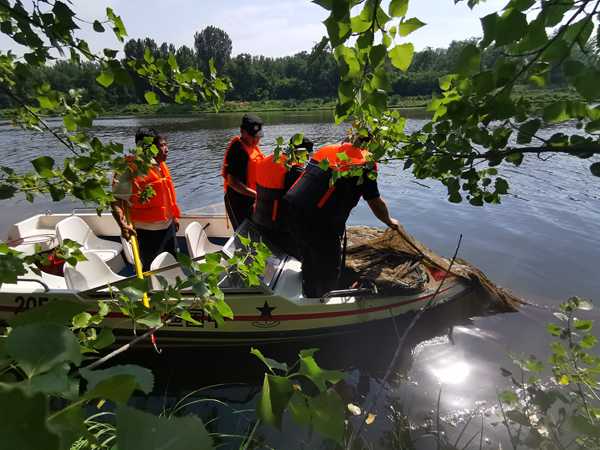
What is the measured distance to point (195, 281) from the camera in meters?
1.70

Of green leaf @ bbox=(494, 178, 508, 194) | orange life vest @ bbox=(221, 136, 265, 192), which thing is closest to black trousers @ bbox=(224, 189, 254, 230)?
orange life vest @ bbox=(221, 136, 265, 192)

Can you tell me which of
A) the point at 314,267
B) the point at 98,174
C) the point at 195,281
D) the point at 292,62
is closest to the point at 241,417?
the point at 314,267

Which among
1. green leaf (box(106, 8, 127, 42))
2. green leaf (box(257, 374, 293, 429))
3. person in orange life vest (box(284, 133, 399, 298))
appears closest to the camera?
green leaf (box(257, 374, 293, 429))

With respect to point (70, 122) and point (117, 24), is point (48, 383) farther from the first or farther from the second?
point (117, 24)

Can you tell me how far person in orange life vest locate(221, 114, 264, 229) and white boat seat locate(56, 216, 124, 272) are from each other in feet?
6.80

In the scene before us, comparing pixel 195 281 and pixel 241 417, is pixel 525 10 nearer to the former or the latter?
pixel 195 281

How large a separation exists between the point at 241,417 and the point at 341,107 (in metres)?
4.13

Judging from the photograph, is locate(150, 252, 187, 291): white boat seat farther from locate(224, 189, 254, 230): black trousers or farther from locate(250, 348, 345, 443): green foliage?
locate(250, 348, 345, 443): green foliage

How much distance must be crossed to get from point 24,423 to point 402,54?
1.02 metres

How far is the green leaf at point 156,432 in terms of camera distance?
491mm

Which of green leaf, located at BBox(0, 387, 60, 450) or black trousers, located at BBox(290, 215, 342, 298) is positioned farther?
black trousers, located at BBox(290, 215, 342, 298)

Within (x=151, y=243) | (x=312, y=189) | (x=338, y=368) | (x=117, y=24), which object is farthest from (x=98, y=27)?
(x=338, y=368)

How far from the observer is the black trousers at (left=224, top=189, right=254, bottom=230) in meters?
5.79

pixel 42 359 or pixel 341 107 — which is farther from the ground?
pixel 341 107
